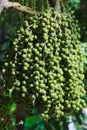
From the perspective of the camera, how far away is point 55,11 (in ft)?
8.16

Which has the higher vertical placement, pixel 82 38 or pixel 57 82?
pixel 57 82

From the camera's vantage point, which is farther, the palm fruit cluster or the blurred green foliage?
the blurred green foliage

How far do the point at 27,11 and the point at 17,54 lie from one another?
310 mm

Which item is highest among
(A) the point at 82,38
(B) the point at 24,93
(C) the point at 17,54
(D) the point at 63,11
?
(D) the point at 63,11

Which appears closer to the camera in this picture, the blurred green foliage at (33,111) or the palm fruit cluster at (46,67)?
the palm fruit cluster at (46,67)

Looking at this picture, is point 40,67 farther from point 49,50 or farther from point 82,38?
point 82,38

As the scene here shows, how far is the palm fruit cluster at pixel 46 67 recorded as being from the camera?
7.52 feet

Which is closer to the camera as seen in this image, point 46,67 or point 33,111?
point 46,67

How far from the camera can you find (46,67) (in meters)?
2.33

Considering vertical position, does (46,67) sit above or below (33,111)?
above

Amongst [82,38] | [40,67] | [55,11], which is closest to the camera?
[40,67]

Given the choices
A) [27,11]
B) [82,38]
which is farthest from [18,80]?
[82,38]

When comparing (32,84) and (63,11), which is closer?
(32,84)

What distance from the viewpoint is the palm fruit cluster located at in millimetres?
2291
